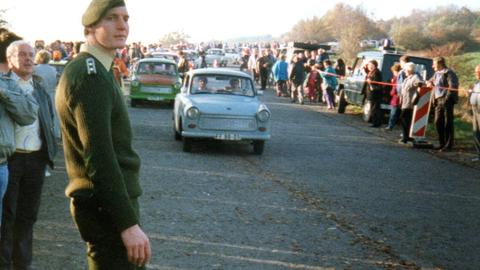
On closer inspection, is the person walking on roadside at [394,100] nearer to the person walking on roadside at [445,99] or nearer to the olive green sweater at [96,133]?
the person walking on roadside at [445,99]

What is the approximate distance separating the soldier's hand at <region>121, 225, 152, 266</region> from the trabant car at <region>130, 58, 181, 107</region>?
1879 centimetres

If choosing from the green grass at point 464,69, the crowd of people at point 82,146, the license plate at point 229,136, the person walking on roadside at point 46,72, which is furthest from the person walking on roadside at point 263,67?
the crowd of people at point 82,146

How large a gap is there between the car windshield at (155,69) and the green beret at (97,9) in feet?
62.3

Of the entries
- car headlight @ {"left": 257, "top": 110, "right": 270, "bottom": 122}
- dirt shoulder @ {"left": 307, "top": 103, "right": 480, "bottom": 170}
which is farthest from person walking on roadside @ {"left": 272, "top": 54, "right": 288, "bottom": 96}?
car headlight @ {"left": 257, "top": 110, "right": 270, "bottom": 122}

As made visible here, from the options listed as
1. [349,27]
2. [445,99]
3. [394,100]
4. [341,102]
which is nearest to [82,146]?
[445,99]

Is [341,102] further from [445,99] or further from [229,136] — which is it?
[229,136]

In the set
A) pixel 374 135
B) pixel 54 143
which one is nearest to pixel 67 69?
pixel 54 143

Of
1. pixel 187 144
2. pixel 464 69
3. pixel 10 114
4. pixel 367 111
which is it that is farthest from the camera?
pixel 464 69

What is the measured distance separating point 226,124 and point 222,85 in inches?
61.2

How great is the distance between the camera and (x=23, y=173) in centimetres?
483

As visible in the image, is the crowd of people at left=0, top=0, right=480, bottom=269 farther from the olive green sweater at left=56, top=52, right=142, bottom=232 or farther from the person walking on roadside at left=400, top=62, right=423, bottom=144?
the person walking on roadside at left=400, top=62, right=423, bottom=144

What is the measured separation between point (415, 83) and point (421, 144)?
1372mm

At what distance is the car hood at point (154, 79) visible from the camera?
21242 mm

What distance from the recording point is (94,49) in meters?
2.71
